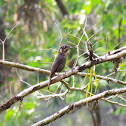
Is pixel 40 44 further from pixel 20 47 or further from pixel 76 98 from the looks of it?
pixel 76 98

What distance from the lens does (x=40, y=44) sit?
7.14 meters

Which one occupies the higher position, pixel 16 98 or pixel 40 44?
pixel 40 44

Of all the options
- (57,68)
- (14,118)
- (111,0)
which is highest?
(111,0)

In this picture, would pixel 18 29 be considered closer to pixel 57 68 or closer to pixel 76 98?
pixel 76 98

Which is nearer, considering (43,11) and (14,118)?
(14,118)

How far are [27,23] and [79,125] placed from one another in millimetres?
9770

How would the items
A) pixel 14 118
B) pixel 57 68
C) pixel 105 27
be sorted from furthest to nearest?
Result: 1. pixel 105 27
2. pixel 14 118
3. pixel 57 68

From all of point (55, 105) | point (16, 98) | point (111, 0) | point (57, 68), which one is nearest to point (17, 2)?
point (111, 0)

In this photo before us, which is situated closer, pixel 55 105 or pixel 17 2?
pixel 55 105

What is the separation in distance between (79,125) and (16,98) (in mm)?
13433

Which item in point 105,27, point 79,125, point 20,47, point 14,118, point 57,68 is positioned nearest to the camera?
point 57,68

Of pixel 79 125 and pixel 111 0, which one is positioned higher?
pixel 111 0

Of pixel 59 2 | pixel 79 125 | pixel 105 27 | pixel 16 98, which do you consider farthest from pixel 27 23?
pixel 79 125

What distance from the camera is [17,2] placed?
23.1 feet
